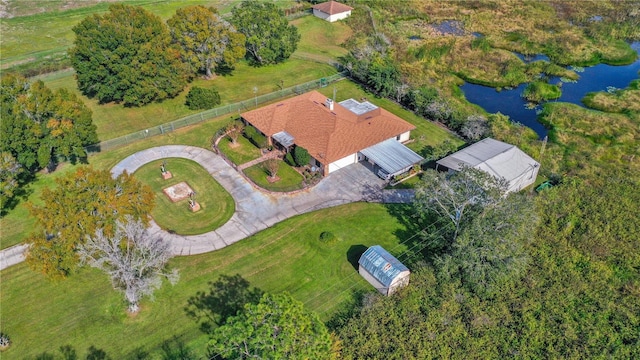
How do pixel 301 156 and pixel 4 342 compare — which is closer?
pixel 4 342

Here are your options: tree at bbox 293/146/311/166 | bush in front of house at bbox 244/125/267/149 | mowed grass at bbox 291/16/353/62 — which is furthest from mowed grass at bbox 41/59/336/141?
tree at bbox 293/146/311/166

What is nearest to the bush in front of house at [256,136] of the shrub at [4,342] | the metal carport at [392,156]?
the metal carport at [392,156]

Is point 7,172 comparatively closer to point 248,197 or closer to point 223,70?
point 248,197

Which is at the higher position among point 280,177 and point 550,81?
point 550,81

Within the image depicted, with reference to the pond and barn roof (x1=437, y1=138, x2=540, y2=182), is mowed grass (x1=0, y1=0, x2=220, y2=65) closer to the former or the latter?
the pond

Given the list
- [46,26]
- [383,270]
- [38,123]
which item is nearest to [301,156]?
[383,270]

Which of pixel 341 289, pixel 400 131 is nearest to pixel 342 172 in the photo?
pixel 400 131
